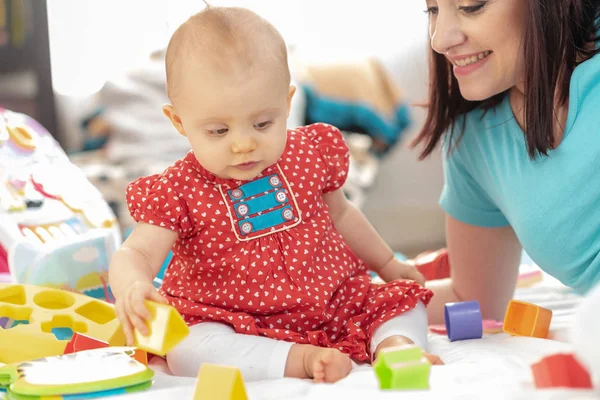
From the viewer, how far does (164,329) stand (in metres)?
0.80

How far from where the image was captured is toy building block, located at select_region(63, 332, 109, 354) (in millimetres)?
1013

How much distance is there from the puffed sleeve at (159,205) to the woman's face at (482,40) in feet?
1.54

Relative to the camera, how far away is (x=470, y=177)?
4.60ft

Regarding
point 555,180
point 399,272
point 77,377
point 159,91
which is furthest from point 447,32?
point 159,91

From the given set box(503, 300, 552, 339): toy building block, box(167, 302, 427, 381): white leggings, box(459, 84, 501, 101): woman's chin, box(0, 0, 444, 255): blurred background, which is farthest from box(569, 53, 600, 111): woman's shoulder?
box(0, 0, 444, 255): blurred background

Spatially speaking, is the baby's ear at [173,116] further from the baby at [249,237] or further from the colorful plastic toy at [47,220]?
the colorful plastic toy at [47,220]

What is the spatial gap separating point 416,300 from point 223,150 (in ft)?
1.17

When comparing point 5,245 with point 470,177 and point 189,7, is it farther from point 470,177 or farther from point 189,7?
point 189,7

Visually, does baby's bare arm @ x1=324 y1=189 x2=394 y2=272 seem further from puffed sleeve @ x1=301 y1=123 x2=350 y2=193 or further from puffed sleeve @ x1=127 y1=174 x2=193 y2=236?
puffed sleeve @ x1=127 y1=174 x2=193 y2=236

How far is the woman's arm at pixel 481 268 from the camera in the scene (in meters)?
1.44

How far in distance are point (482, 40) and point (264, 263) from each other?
0.47 metres

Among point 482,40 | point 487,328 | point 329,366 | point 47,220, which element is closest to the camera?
point 329,366

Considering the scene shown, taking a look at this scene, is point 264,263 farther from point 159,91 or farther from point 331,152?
point 159,91

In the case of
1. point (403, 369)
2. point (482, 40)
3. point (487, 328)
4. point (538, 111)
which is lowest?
point (487, 328)
